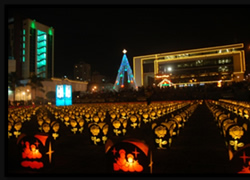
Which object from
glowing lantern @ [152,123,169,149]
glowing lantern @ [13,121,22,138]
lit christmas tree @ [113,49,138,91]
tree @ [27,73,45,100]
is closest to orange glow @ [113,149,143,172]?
glowing lantern @ [152,123,169,149]

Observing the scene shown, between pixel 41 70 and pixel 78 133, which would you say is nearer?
pixel 78 133

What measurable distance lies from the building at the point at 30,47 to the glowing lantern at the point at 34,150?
66.9 m

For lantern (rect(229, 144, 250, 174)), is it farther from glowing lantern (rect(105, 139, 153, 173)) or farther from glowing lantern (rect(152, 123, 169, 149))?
glowing lantern (rect(152, 123, 169, 149))

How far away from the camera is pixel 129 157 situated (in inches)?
186

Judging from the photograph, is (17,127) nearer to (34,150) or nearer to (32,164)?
(32,164)

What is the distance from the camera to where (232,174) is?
4754mm

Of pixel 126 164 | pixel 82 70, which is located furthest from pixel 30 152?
pixel 82 70

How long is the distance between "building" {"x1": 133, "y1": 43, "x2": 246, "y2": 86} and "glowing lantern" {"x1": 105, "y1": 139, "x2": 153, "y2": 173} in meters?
61.1

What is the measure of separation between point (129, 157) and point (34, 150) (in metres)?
2.79

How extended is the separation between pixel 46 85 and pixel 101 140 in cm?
5850

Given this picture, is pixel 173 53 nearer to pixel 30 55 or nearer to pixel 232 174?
pixel 30 55

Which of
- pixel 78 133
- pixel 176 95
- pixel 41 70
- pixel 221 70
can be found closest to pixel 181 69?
pixel 221 70

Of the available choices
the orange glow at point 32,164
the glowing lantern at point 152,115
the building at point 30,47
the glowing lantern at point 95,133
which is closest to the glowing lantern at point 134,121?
the glowing lantern at point 152,115

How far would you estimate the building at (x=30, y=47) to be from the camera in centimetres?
7038
